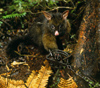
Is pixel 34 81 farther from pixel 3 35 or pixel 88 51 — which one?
pixel 3 35

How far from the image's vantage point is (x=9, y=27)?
511 centimetres

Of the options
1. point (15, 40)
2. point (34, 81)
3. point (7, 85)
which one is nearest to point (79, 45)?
point (34, 81)

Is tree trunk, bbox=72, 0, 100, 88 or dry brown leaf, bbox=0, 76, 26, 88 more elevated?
tree trunk, bbox=72, 0, 100, 88

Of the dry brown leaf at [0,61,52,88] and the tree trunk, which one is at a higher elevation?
the tree trunk

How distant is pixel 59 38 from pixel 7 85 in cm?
257

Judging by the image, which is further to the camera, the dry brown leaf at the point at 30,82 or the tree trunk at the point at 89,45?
the tree trunk at the point at 89,45

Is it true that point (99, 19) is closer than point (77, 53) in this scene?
Yes

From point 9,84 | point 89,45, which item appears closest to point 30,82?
point 9,84

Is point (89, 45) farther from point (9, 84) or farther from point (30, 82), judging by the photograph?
point (9, 84)

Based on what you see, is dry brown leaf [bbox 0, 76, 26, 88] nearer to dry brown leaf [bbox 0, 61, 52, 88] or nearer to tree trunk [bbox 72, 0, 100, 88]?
dry brown leaf [bbox 0, 61, 52, 88]

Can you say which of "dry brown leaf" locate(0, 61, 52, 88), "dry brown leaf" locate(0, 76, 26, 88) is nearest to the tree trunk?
"dry brown leaf" locate(0, 61, 52, 88)

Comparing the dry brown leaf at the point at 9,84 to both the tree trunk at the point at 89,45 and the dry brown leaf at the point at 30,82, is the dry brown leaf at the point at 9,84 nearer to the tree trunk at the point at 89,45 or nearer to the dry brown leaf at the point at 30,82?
the dry brown leaf at the point at 30,82

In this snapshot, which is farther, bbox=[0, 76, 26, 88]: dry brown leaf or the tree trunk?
the tree trunk

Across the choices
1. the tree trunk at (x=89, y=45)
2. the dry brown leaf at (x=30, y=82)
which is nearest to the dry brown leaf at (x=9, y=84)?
the dry brown leaf at (x=30, y=82)
